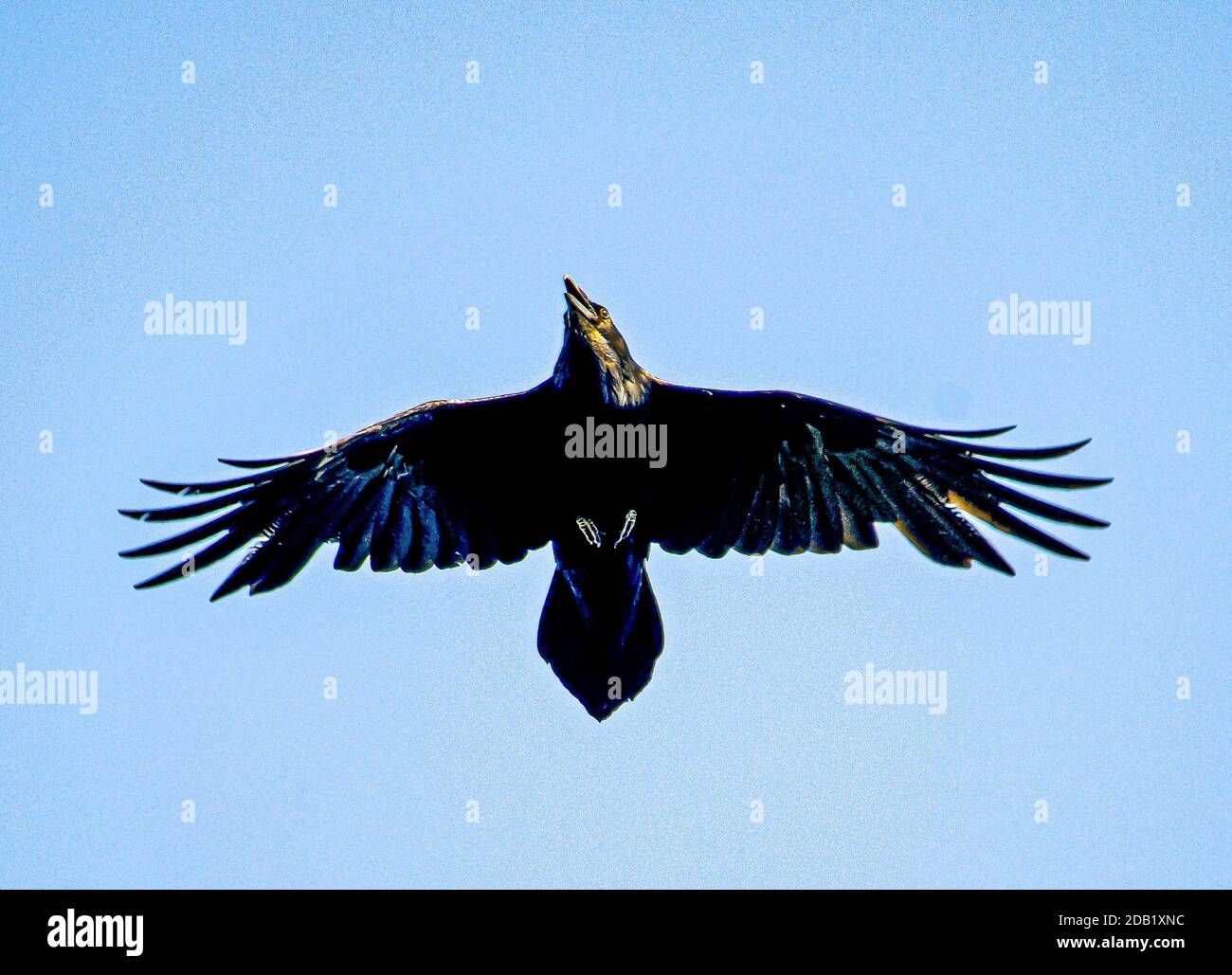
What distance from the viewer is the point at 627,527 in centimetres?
793

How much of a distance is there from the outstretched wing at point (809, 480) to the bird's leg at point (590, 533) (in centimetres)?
39

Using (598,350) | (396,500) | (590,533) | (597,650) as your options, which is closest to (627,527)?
(590,533)

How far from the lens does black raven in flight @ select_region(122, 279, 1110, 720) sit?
7750 mm

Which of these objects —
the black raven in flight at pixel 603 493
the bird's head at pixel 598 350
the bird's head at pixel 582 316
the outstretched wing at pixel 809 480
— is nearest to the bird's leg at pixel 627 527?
the black raven in flight at pixel 603 493

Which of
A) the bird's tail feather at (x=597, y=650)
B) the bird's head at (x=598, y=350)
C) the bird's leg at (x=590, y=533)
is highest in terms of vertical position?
the bird's head at (x=598, y=350)

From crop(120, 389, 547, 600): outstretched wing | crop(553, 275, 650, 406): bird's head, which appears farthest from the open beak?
crop(120, 389, 547, 600): outstretched wing

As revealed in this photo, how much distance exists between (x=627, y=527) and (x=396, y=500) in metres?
1.39

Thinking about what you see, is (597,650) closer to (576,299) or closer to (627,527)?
(627,527)

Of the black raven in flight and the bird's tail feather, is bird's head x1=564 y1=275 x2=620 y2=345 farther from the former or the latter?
the bird's tail feather

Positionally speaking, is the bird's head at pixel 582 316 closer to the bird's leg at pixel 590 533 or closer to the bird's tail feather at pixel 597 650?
the bird's leg at pixel 590 533

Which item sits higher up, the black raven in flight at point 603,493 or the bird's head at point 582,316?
the bird's head at point 582,316

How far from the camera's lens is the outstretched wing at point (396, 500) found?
25.8ft
